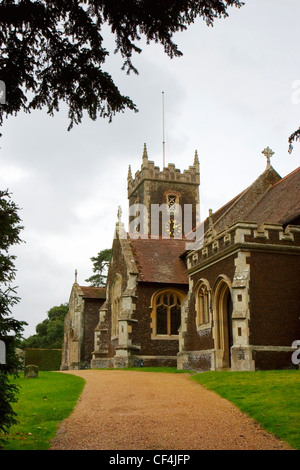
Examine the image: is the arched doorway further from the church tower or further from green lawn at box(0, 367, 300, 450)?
the church tower

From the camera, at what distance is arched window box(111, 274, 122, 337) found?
87.3 feet

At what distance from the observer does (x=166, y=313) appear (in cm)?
2444

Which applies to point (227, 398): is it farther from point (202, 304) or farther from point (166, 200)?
point (166, 200)

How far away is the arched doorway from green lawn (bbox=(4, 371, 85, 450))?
216 inches

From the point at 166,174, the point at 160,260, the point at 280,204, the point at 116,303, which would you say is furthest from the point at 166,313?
the point at 166,174

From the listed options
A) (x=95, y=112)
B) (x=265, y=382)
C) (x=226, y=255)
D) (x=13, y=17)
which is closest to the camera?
(x=13, y=17)

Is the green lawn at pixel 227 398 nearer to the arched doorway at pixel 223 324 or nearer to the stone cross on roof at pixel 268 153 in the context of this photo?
the arched doorway at pixel 223 324

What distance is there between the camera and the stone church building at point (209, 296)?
16188 mm

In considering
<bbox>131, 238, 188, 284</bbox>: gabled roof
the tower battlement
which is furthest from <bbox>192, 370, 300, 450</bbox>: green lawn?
the tower battlement

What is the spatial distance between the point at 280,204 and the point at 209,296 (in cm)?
497
